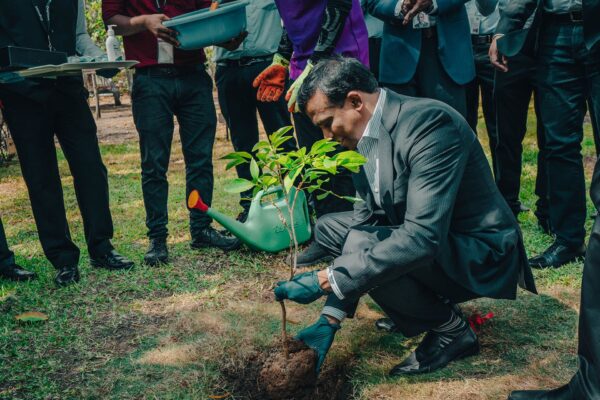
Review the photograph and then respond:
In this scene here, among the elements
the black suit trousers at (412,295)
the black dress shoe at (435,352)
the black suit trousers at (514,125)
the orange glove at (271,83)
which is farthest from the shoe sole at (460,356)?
the orange glove at (271,83)

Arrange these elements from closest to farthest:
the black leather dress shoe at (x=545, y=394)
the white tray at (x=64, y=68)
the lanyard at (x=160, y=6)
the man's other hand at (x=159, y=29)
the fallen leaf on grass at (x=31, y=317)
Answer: the black leather dress shoe at (x=545, y=394) < the white tray at (x=64, y=68) < the fallen leaf on grass at (x=31, y=317) < the man's other hand at (x=159, y=29) < the lanyard at (x=160, y=6)

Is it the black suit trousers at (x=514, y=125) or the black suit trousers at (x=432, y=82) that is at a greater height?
the black suit trousers at (x=432, y=82)

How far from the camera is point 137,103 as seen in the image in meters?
3.76

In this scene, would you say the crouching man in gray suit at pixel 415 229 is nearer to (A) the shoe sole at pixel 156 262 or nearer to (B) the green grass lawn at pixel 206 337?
(B) the green grass lawn at pixel 206 337

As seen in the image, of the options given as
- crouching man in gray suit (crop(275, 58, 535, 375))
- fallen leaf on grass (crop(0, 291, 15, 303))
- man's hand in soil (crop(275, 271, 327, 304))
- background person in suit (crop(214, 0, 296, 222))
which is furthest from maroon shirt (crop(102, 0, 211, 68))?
man's hand in soil (crop(275, 271, 327, 304))

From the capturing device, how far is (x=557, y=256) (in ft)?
11.0

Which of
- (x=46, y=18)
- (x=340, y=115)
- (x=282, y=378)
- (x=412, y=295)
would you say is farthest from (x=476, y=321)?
(x=46, y=18)

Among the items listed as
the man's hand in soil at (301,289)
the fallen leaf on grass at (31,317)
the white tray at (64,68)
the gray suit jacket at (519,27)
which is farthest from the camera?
the gray suit jacket at (519,27)

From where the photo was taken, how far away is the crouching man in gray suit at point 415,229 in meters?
2.18

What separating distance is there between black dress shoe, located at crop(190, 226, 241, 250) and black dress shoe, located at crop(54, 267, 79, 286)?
76 centimetres

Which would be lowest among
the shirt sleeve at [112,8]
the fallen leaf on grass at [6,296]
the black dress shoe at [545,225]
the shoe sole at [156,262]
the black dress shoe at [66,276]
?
the shoe sole at [156,262]

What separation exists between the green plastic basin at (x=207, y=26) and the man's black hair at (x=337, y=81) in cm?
132

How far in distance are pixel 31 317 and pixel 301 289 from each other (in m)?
1.54

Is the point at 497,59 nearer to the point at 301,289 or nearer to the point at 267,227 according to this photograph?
the point at 267,227
